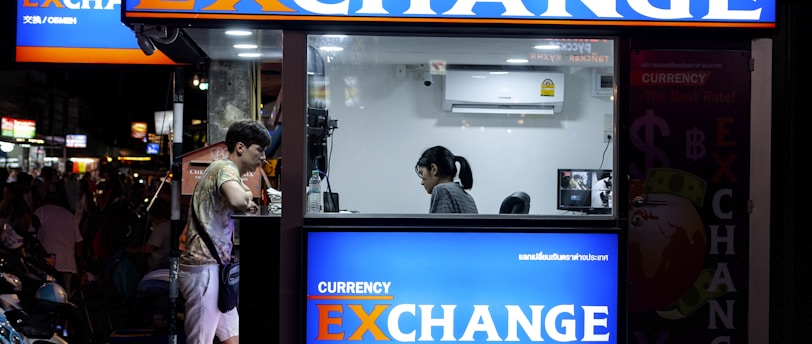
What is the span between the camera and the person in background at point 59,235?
8.09 metres

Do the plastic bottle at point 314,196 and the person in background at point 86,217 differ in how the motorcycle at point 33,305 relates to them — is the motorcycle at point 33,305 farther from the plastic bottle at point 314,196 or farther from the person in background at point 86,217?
the person in background at point 86,217

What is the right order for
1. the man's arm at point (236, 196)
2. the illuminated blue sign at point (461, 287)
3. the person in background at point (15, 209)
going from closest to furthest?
1. the illuminated blue sign at point (461, 287)
2. the man's arm at point (236, 196)
3. the person in background at point (15, 209)

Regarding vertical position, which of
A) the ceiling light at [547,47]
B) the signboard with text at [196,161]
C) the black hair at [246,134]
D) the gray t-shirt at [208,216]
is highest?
the ceiling light at [547,47]

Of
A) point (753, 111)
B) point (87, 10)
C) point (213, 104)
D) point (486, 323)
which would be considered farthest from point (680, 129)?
point (87, 10)

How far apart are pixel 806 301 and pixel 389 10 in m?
2.85

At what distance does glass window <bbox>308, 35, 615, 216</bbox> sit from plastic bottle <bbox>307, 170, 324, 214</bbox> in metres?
3.79

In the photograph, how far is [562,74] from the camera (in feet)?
28.9

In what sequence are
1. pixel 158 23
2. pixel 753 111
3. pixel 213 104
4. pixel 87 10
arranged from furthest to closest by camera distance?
pixel 213 104, pixel 87 10, pixel 753 111, pixel 158 23

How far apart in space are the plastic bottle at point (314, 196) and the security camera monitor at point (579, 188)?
10.8 ft

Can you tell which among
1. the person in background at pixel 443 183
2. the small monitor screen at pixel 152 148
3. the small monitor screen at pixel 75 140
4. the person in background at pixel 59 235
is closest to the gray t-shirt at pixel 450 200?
the person in background at pixel 443 183

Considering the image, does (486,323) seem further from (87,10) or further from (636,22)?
(87,10)

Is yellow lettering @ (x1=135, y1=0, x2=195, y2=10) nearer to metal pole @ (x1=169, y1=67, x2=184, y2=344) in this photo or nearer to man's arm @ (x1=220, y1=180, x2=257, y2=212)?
man's arm @ (x1=220, y1=180, x2=257, y2=212)

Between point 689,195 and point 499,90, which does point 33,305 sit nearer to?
point 689,195

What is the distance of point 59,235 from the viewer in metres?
8.12
